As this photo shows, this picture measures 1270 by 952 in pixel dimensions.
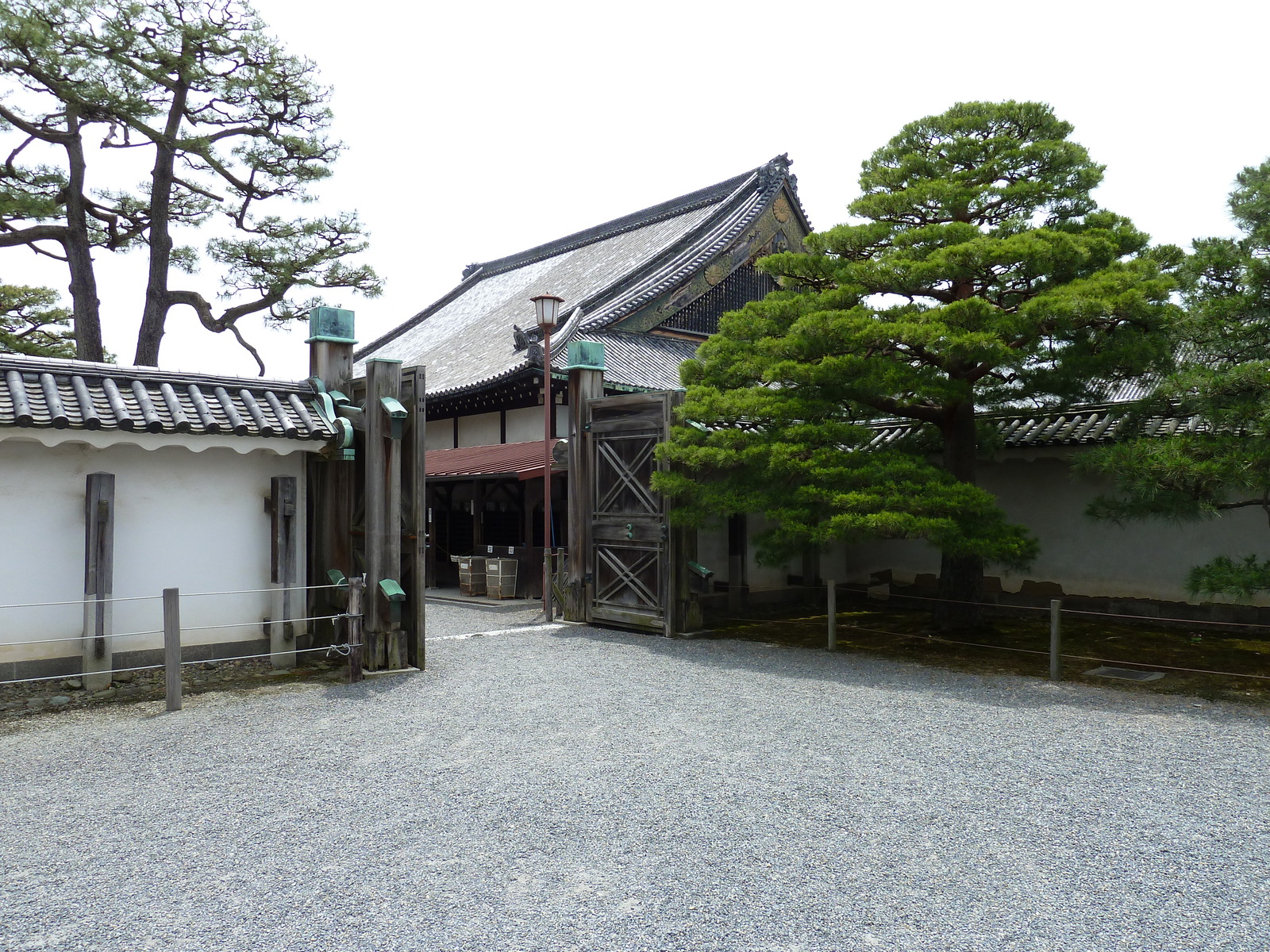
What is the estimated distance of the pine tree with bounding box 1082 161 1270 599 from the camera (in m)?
7.27

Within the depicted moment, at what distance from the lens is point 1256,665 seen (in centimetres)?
882

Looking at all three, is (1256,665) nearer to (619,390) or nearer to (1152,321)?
(1152,321)

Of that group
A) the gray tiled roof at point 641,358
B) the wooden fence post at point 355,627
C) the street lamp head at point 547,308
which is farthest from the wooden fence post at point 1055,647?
the gray tiled roof at point 641,358

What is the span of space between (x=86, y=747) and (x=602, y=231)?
21.1m

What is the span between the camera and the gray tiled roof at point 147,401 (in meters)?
6.82

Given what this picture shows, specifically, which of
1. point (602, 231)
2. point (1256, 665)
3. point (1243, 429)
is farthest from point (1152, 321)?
point (602, 231)

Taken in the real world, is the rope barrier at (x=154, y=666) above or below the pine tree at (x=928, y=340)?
below

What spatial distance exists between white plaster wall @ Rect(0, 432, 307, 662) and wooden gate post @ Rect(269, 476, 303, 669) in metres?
0.15

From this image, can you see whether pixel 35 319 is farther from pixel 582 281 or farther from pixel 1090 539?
pixel 1090 539

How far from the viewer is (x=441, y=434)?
1845 cm

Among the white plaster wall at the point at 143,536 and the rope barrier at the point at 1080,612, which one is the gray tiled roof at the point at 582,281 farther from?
the rope barrier at the point at 1080,612

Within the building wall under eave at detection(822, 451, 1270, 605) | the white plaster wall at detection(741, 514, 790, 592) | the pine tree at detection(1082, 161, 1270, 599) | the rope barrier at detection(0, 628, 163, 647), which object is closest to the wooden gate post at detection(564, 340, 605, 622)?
the white plaster wall at detection(741, 514, 790, 592)

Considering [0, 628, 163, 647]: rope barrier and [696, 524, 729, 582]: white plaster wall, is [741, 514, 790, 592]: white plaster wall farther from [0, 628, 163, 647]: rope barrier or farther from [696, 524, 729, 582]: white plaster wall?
[0, 628, 163, 647]: rope barrier

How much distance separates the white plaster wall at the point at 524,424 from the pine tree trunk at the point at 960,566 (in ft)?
24.9
